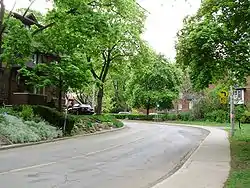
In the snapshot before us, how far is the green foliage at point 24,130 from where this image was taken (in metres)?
20.7

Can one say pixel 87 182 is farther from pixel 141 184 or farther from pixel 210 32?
pixel 210 32

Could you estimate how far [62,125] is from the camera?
27516 mm

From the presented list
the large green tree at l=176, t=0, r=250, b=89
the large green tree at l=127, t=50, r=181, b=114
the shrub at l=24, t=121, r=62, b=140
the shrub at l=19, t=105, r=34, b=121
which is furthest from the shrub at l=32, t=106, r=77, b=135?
the large green tree at l=127, t=50, r=181, b=114

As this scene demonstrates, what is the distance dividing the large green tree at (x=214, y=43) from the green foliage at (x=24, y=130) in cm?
867

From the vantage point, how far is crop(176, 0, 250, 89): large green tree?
2024cm

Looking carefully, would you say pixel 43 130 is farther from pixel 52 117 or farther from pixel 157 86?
pixel 157 86

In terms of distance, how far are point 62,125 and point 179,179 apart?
57.5ft

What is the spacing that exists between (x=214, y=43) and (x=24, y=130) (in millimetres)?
10994

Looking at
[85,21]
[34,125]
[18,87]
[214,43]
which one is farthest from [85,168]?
[18,87]

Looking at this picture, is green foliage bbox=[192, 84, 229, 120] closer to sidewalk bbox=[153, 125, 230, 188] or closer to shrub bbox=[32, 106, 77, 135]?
shrub bbox=[32, 106, 77, 135]

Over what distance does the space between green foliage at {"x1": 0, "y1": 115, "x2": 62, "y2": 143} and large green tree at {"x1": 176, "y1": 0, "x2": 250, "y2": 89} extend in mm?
8672

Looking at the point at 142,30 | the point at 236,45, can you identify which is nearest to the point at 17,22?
the point at 236,45

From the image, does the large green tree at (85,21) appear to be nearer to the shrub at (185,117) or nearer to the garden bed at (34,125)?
the garden bed at (34,125)

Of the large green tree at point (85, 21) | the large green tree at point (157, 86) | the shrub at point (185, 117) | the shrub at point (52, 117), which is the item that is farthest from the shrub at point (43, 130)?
the large green tree at point (157, 86)
